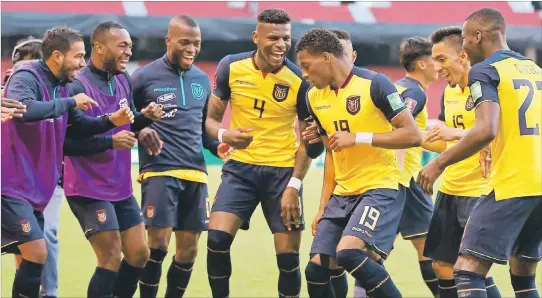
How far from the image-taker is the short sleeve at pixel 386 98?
6258mm

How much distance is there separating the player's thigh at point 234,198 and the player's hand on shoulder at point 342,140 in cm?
124

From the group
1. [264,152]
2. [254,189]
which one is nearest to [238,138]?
[264,152]

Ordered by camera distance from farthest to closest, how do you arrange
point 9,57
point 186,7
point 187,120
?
point 186,7
point 9,57
point 187,120

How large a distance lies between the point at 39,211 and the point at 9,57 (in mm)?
18383

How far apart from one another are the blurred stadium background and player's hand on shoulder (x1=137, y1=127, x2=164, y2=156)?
1.75 m

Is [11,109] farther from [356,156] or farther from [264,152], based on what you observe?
[356,156]

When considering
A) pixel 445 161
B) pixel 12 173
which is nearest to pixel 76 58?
pixel 12 173

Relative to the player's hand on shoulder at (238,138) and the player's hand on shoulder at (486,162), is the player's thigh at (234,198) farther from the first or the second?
the player's hand on shoulder at (486,162)

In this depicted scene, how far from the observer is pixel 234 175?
7.43 metres

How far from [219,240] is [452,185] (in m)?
1.79

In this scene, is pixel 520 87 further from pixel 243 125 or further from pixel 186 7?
pixel 186 7

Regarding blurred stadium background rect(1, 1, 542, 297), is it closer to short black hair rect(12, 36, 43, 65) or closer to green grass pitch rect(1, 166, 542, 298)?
green grass pitch rect(1, 166, 542, 298)

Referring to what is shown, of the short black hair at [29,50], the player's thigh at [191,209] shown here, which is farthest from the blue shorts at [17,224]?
the short black hair at [29,50]

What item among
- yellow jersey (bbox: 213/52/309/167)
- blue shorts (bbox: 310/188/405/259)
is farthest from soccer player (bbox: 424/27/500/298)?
yellow jersey (bbox: 213/52/309/167)
